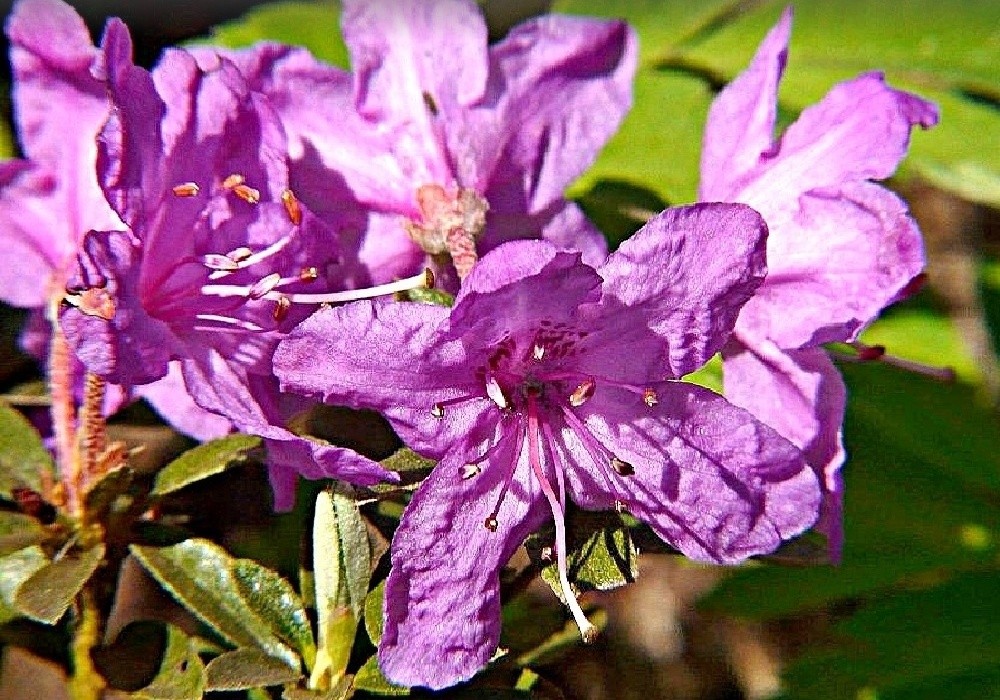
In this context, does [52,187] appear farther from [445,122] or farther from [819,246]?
[819,246]

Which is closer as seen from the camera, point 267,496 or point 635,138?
point 267,496

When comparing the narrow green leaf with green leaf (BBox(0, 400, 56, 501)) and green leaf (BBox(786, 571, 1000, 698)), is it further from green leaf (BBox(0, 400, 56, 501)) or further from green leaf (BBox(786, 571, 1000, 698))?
green leaf (BBox(786, 571, 1000, 698))

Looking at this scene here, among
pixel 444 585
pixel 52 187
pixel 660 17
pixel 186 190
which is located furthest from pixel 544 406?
pixel 660 17

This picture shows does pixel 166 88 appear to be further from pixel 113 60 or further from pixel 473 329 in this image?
pixel 473 329

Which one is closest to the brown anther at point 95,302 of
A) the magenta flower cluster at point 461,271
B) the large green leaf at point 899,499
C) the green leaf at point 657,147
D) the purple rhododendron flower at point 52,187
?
the magenta flower cluster at point 461,271

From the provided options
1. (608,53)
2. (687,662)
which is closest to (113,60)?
(608,53)

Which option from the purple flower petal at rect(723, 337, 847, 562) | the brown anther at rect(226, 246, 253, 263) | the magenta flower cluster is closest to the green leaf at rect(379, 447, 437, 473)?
the magenta flower cluster

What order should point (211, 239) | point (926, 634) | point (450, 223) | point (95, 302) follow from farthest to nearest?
point (926, 634), point (450, 223), point (211, 239), point (95, 302)
